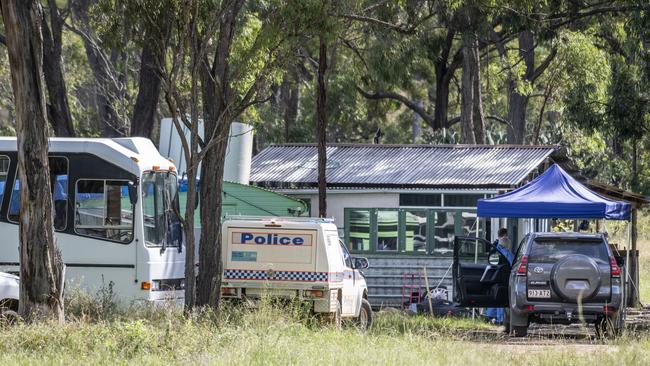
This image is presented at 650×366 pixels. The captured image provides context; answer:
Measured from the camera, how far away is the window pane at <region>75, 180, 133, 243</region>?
1944 cm

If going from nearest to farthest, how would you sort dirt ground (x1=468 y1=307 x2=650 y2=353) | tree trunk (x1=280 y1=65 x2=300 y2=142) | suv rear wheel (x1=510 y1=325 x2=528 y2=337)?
dirt ground (x1=468 y1=307 x2=650 y2=353)
suv rear wheel (x1=510 y1=325 x2=528 y2=337)
tree trunk (x1=280 y1=65 x2=300 y2=142)

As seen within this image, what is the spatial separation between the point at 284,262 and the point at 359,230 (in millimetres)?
8596

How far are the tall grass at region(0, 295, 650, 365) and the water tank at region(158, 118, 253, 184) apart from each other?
32.0 ft

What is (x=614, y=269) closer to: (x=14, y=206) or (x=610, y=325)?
(x=610, y=325)

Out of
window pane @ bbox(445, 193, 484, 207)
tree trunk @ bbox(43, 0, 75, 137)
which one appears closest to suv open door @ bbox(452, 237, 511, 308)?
window pane @ bbox(445, 193, 484, 207)

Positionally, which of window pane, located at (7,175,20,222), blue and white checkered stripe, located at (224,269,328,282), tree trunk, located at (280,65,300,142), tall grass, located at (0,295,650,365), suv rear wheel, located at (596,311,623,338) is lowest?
suv rear wheel, located at (596,311,623,338)

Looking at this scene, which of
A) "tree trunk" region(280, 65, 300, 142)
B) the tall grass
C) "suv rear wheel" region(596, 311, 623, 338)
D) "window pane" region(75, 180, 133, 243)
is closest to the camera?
the tall grass

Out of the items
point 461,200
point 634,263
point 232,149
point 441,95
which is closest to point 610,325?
point 461,200

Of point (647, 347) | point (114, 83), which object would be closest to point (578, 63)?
point (114, 83)

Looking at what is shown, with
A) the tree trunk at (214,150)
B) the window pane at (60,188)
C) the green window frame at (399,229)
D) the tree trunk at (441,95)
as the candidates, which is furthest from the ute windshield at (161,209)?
the tree trunk at (441,95)

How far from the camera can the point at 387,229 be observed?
86.3 ft

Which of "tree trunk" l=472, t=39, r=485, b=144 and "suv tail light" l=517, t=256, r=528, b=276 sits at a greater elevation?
"tree trunk" l=472, t=39, r=485, b=144

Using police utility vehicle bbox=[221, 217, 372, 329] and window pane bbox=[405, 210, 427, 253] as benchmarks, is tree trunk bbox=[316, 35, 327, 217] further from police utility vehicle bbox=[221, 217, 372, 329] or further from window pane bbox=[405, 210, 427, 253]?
police utility vehicle bbox=[221, 217, 372, 329]

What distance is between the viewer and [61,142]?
19719mm
